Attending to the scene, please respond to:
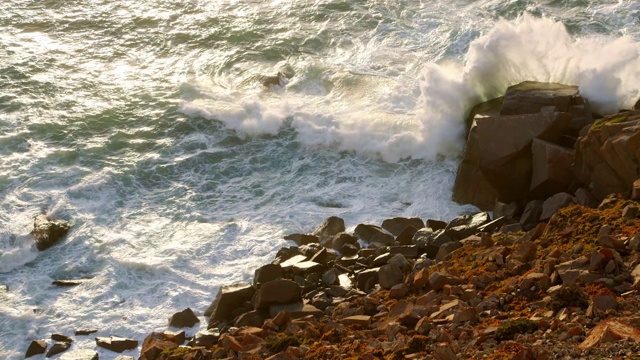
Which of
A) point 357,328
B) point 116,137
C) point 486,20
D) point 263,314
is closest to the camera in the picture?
point 357,328

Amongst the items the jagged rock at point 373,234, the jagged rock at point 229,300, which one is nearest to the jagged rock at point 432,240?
the jagged rock at point 373,234

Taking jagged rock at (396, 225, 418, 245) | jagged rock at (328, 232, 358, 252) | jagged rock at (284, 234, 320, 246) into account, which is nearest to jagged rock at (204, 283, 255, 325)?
jagged rock at (328, 232, 358, 252)

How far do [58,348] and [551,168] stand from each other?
6.48 m

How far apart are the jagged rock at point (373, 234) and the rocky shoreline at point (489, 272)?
0.06ft

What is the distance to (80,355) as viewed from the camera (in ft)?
37.8

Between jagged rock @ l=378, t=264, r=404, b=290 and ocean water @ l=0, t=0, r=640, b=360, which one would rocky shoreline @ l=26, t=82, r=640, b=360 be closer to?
jagged rock @ l=378, t=264, r=404, b=290

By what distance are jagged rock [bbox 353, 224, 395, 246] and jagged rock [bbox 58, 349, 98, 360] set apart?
12.9ft

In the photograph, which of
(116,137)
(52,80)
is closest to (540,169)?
(116,137)

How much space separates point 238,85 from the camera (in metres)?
20.0

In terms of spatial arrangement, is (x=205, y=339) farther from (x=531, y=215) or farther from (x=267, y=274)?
(x=531, y=215)

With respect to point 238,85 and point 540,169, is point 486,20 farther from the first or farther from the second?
point 540,169

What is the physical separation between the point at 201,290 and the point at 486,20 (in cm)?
1108

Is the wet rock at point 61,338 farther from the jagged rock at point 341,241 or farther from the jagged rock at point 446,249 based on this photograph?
the jagged rock at point 446,249

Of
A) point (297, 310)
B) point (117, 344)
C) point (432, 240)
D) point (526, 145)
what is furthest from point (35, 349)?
point (526, 145)
